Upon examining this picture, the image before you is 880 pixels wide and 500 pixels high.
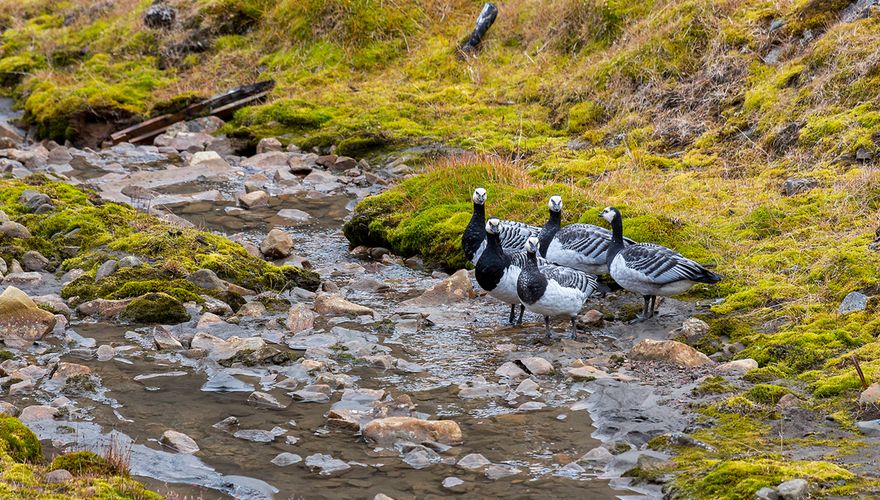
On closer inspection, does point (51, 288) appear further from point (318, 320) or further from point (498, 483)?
point (498, 483)

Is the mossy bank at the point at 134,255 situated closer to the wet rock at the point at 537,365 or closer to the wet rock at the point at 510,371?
the wet rock at the point at 510,371

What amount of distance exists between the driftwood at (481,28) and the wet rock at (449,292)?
41.7 ft

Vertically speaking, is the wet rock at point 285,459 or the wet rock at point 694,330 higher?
the wet rock at point 694,330

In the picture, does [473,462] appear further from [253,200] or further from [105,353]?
[253,200]

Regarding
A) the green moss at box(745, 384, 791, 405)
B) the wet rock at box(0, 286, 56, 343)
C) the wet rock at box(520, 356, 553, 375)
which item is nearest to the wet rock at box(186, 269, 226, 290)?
the wet rock at box(0, 286, 56, 343)

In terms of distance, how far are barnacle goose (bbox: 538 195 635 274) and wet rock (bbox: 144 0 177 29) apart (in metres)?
20.3

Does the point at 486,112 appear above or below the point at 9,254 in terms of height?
above

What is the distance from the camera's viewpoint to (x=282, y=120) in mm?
24312

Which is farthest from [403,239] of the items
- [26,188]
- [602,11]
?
[602,11]

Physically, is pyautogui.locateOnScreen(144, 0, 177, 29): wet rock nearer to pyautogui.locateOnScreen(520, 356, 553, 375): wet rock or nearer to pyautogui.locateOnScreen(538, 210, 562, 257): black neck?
pyautogui.locateOnScreen(538, 210, 562, 257): black neck

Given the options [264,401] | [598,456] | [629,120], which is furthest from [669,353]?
[629,120]

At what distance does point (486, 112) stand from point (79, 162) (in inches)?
377

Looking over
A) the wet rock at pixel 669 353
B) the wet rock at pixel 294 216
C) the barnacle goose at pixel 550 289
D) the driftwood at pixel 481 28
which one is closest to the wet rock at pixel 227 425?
the barnacle goose at pixel 550 289

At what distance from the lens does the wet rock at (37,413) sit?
911 centimetres
